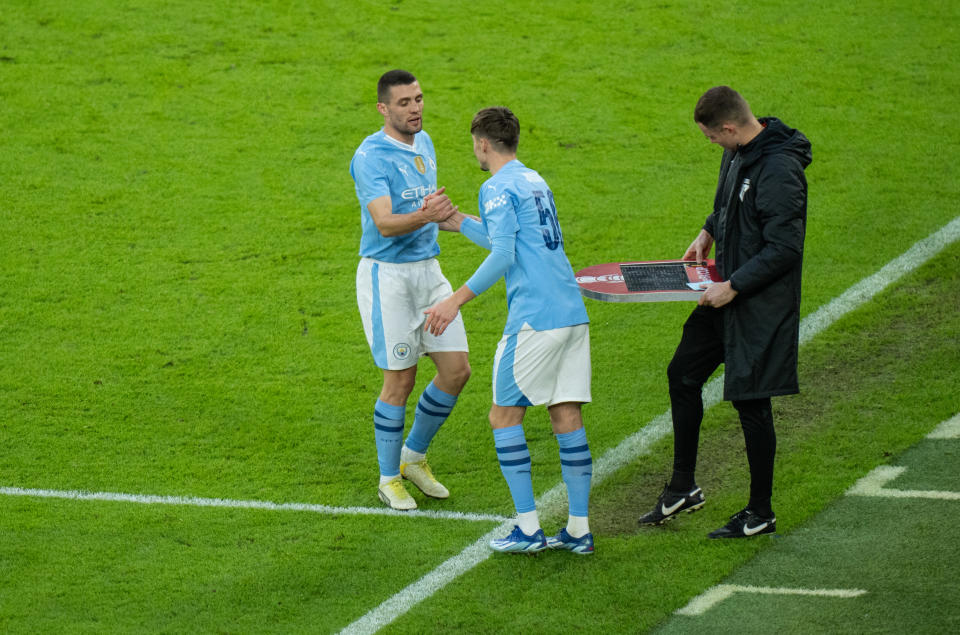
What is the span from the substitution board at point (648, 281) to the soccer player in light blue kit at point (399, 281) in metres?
0.85

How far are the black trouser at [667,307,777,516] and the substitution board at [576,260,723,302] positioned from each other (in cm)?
18

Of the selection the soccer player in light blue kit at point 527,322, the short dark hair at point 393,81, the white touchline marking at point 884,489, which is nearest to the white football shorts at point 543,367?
the soccer player in light blue kit at point 527,322

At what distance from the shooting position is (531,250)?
5.21m

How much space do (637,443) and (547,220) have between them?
6.35 feet

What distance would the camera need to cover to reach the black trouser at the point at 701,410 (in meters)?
5.30

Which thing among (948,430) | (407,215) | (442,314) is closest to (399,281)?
(407,215)

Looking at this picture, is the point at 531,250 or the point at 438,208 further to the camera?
the point at 438,208

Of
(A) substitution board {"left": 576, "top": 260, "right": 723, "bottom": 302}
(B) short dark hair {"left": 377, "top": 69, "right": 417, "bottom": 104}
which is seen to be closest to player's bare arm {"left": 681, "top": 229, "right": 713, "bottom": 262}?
(A) substitution board {"left": 576, "top": 260, "right": 723, "bottom": 302}

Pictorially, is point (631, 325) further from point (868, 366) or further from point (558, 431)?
point (558, 431)

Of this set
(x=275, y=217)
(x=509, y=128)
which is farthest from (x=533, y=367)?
(x=275, y=217)

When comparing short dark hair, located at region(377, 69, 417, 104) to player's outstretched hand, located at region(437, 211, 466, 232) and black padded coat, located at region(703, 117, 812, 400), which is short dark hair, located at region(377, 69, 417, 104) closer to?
player's outstretched hand, located at region(437, 211, 466, 232)

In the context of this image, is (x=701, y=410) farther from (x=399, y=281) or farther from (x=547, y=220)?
(x=399, y=281)

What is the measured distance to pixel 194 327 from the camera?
27.8 feet

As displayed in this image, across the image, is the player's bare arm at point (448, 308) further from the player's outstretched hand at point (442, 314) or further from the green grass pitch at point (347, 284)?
the green grass pitch at point (347, 284)
